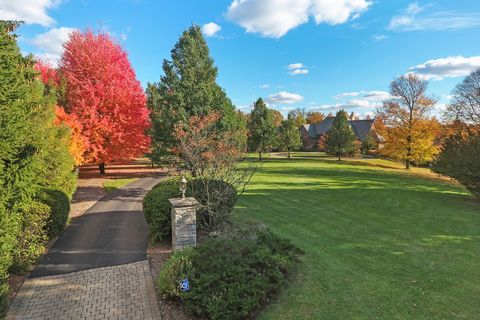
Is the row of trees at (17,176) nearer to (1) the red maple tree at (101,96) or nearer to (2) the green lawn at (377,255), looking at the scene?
(2) the green lawn at (377,255)

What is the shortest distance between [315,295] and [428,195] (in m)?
17.5

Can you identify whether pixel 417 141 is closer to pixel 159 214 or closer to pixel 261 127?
pixel 261 127

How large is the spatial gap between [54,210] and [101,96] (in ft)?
47.7

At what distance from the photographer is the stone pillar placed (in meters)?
9.43

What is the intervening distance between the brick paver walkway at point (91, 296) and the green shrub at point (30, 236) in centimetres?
76

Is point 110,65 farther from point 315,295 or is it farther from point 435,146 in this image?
point 435,146

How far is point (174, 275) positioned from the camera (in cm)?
720

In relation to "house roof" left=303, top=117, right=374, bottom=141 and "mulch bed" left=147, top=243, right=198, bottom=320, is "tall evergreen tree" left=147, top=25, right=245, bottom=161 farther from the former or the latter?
"house roof" left=303, top=117, right=374, bottom=141

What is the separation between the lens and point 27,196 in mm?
8023

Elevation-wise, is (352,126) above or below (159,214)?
above

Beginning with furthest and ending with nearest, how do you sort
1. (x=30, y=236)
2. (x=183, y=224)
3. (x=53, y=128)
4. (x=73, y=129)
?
(x=73, y=129) < (x=53, y=128) < (x=183, y=224) < (x=30, y=236)

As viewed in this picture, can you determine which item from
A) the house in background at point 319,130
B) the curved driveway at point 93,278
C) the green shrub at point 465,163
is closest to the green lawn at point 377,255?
the green shrub at point 465,163

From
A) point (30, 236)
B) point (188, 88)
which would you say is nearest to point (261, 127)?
point (188, 88)

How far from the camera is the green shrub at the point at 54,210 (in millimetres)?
11164
